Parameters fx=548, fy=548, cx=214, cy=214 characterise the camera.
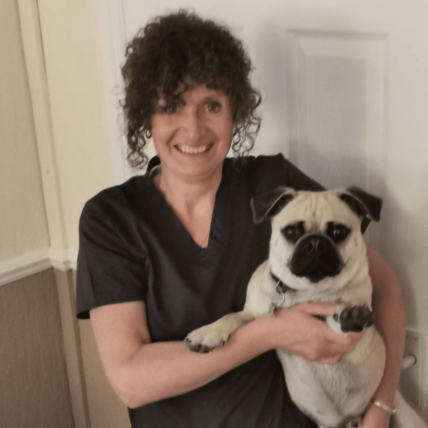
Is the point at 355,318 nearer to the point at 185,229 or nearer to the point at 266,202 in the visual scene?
the point at 266,202

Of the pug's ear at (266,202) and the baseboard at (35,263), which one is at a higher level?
the pug's ear at (266,202)

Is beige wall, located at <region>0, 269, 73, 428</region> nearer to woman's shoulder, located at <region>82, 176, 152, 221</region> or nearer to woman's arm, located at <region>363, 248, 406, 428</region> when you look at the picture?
woman's shoulder, located at <region>82, 176, 152, 221</region>

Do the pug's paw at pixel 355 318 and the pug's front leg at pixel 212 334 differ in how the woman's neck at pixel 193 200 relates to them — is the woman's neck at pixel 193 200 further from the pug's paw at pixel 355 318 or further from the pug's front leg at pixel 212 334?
the pug's paw at pixel 355 318

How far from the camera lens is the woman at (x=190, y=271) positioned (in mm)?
945

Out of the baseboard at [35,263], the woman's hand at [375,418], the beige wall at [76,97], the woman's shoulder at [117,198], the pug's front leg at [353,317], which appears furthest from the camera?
the baseboard at [35,263]

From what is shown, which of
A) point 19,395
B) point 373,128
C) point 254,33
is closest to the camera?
point 373,128

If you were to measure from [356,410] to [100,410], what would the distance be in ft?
3.74

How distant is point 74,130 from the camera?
165 cm

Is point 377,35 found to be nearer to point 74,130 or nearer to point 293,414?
point 293,414

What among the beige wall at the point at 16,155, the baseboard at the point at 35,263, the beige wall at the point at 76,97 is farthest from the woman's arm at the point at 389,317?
the beige wall at the point at 16,155

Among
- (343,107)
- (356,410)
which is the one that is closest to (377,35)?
(343,107)

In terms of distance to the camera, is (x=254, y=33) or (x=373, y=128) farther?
(x=254, y=33)

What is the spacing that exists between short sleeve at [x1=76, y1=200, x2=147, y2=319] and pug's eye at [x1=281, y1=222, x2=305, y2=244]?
29 cm

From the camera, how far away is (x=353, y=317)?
Answer: 87 centimetres
